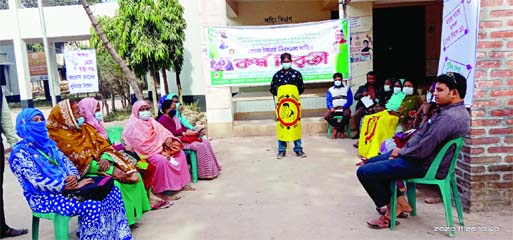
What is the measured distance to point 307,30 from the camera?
7.58 meters

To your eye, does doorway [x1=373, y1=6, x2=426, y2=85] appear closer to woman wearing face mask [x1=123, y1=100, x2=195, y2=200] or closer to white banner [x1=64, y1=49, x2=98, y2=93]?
white banner [x1=64, y1=49, x2=98, y2=93]

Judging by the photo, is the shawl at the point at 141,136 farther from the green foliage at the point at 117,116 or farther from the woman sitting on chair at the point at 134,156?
the green foliage at the point at 117,116

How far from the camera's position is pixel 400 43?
12125 mm

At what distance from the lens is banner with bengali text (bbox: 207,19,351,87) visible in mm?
7566

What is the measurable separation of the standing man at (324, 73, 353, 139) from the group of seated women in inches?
135

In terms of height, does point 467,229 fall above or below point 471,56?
below

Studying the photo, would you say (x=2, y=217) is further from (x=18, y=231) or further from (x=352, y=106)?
(x=352, y=106)

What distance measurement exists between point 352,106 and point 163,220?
4995 millimetres

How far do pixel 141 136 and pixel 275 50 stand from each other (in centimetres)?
383

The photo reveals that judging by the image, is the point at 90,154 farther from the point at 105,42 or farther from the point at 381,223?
the point at 105,42

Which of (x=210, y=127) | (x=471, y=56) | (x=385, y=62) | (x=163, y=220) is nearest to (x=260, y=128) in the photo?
(x=210, y=127)

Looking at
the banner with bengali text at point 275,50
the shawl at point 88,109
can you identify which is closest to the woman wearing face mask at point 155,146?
the shawl at point 88,109

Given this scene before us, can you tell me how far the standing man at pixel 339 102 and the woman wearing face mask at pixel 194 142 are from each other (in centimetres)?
283

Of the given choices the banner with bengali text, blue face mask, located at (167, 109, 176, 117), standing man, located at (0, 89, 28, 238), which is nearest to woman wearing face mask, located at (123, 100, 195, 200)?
blue face mask, located at (167, 109, 176, 117)
